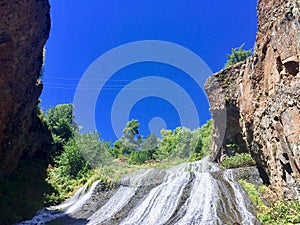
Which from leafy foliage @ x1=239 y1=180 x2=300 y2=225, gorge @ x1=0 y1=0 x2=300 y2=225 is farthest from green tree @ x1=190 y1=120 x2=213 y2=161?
leafy foliage @ x1=239 y1=180 x2=300 y2=225

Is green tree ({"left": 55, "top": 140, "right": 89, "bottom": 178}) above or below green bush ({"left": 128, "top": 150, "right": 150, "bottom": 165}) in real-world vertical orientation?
below

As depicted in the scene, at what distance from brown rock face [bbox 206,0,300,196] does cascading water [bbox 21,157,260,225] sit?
6.41ft

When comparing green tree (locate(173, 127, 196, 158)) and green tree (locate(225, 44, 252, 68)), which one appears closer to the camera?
green tree (locate(225, 44, 252, 68))

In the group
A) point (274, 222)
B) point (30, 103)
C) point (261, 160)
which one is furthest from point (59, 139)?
point (274, 222)

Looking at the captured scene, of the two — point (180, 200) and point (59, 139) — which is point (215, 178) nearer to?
point (180, 200)

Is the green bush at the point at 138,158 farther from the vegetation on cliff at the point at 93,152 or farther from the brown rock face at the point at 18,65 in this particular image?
the brown rock face at the point at 18,65

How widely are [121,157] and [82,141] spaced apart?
15400 mm

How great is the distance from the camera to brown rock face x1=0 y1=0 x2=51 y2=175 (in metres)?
13.3

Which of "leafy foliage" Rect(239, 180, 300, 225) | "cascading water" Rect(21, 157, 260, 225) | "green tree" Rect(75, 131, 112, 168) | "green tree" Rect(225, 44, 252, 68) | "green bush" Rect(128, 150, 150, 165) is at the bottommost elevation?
"leafy foliage" Rect(239, 180, 300, 225)

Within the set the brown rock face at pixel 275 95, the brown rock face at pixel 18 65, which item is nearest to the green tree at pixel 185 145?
the brown rock face at pixel 275 95

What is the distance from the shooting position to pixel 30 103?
18766 mm

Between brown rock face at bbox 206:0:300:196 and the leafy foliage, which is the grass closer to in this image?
brown rock face at bbox 206:0:300:196

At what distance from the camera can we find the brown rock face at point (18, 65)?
43.8 feet

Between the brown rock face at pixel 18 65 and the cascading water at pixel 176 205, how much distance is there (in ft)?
15.7
